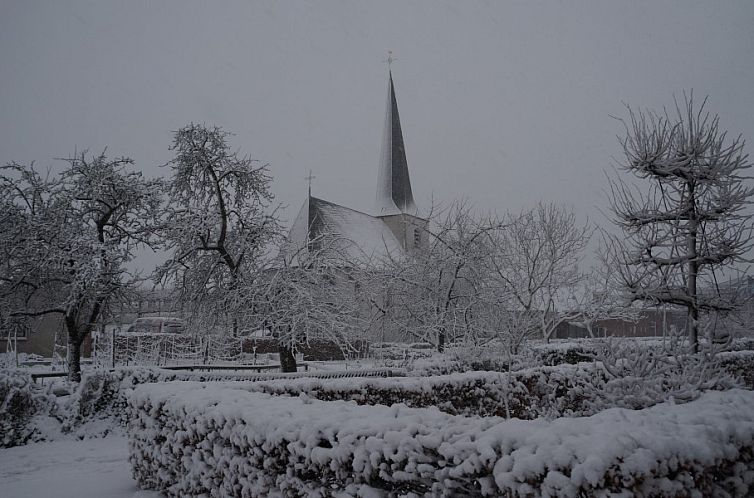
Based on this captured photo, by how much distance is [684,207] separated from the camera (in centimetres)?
943

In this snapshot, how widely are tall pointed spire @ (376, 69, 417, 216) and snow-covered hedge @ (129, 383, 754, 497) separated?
46.9 metres

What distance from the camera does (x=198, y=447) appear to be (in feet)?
17.9

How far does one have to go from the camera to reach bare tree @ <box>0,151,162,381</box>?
48.2 feet

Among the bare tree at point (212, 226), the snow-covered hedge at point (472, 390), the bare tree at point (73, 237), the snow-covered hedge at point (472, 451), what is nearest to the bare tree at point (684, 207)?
the snow-covered hedge at point (472, 390)

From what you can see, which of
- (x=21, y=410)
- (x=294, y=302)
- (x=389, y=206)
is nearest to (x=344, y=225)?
(x=389, y=206)

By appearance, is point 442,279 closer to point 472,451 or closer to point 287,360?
point 287,360

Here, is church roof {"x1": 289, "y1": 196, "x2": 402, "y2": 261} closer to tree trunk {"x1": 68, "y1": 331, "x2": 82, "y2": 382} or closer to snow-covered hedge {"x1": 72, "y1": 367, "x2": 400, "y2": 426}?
tree trunk {"x1": 68, "y1": 331, "x2": 82, "y2": 382}

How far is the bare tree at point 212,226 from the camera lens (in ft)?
49.9

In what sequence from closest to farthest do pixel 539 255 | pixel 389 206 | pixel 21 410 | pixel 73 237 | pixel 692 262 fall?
pixel 692 262 < pixel 21 410 < pixel 73 237 < pixel 539 255 < pixel 389 206

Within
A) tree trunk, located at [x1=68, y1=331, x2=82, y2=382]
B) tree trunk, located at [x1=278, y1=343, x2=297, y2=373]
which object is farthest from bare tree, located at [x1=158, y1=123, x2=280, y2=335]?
tree trunk, located at [x1=68, y1=331, x2=82, y2=382]

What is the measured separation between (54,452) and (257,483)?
737cm

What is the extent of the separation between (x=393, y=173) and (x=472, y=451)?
1955 inches

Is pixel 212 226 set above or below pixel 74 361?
above

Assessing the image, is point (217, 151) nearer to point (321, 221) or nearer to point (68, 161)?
point (68, 161)
